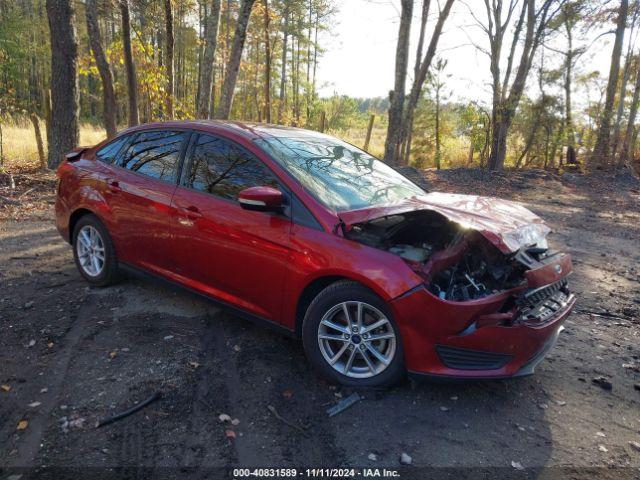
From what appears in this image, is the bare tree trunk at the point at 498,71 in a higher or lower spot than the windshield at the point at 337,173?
higher

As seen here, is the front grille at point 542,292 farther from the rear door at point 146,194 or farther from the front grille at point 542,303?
the rear door at point 146,194

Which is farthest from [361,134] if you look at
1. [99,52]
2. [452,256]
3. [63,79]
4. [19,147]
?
[452,256]

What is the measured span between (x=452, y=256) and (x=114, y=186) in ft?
10.6

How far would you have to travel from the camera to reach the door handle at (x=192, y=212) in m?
3.68

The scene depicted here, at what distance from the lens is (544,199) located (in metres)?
12.9

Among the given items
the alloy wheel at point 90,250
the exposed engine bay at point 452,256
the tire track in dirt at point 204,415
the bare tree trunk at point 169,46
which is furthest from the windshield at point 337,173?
the bare tree trunk at point 169,46

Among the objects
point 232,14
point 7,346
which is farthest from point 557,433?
point 232,14

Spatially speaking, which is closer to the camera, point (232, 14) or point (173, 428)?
point (173, 428)

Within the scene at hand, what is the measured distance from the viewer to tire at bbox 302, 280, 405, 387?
294 centimetres

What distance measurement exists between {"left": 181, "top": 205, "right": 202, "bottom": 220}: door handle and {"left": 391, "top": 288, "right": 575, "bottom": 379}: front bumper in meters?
1.79

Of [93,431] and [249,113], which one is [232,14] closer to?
[249,113]

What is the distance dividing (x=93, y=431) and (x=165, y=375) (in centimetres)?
64

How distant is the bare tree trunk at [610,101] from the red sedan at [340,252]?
1850cm

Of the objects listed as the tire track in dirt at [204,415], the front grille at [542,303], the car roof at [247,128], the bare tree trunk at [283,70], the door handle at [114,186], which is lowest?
the tire track in dirt at [204,415]
